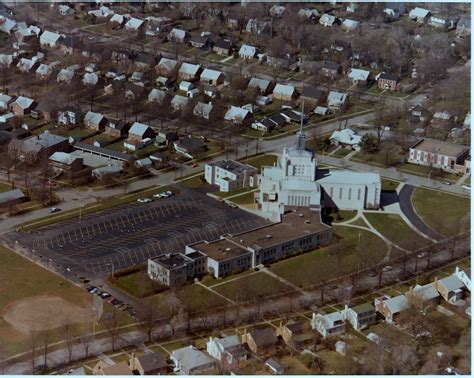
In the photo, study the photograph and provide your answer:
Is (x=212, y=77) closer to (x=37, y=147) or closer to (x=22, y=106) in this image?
(x=22, y=106)

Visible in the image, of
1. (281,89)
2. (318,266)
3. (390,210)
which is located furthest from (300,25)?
(318,266)

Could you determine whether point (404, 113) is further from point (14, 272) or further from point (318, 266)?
point (14, 272)

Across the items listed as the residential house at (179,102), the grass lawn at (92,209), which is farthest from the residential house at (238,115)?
the grass lawn at (92,209)

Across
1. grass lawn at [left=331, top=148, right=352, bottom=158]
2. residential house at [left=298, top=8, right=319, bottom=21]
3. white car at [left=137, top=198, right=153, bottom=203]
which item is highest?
residential house at [left=298, top=8, right=319, bottom=21]

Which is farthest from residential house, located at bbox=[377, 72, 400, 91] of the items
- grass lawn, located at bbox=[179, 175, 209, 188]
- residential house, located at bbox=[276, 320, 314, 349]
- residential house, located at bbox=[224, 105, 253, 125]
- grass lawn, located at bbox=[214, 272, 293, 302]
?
residential house, located at bbox=[276, 320, 314, 349]

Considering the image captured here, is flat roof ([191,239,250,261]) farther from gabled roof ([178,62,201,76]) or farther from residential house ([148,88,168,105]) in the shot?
gabled roof ([178,62,201,76])

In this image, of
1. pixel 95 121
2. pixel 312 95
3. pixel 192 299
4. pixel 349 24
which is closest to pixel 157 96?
pixel 95 121
